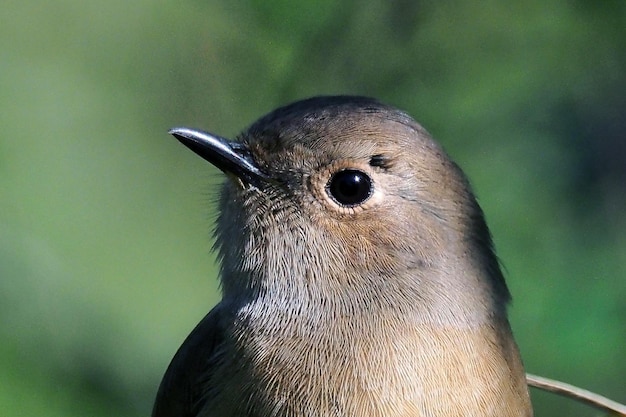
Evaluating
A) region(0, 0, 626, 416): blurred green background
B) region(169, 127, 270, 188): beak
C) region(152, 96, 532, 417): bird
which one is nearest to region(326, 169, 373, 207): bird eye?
region(152, 96, 532, 417): bird

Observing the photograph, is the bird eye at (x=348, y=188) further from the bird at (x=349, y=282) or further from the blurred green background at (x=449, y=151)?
the blurred green background at (x=449, y=151)

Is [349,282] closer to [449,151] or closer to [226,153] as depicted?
[226,153]

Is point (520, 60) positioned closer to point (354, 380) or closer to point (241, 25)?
point (241, 25)

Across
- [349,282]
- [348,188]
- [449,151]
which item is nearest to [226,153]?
[348,188]

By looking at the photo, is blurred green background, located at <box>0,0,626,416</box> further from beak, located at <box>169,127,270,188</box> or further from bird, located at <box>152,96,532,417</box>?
bird, located at <box>152,96,532,417</box>

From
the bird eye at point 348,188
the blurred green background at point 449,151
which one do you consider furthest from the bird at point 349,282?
the blurred green background at point 449,151
